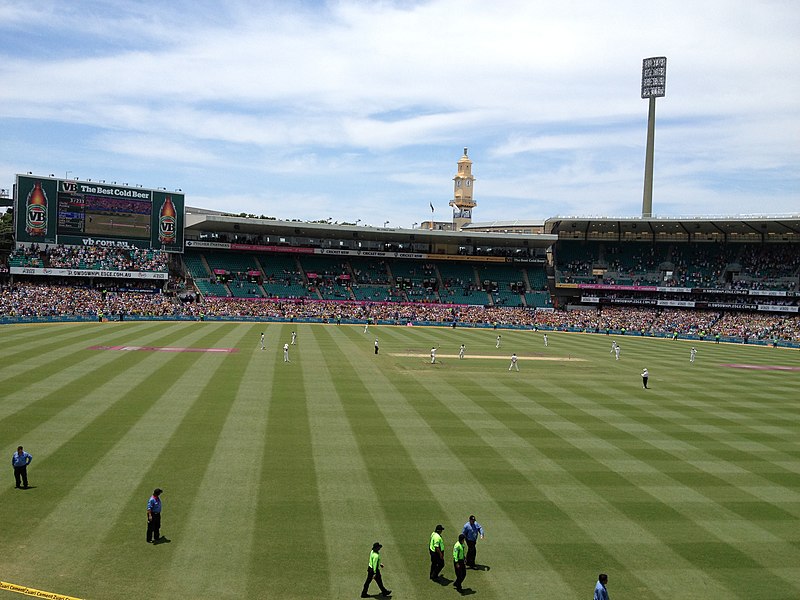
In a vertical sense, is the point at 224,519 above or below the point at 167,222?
below

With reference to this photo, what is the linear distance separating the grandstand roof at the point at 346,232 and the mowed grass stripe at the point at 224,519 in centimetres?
6187

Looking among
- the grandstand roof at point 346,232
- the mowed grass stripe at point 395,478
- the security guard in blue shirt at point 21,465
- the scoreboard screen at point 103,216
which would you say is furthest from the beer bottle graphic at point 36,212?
the security guard in blue shirt at point 21,465

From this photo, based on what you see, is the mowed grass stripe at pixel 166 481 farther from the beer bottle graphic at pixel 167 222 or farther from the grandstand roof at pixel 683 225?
the grandstand roof at pixel 683 225

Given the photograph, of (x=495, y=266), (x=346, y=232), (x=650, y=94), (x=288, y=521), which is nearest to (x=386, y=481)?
(x=288, y=521)

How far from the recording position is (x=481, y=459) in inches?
820

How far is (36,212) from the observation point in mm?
72125

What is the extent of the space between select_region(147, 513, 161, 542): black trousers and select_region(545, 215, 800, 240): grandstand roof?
278ft

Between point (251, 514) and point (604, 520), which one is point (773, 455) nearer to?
point (604, 520)

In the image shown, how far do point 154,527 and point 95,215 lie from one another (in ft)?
231

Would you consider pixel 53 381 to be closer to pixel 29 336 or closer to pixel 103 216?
pixel 29 336

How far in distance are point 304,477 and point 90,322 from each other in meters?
53.6

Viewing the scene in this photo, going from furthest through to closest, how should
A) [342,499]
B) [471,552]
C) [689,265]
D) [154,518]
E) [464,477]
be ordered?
[689,265] < [464,477] < [342,499] < [154,518] < [471,552]

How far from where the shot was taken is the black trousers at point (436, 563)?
13102mm

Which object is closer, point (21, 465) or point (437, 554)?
point (437, 554)
